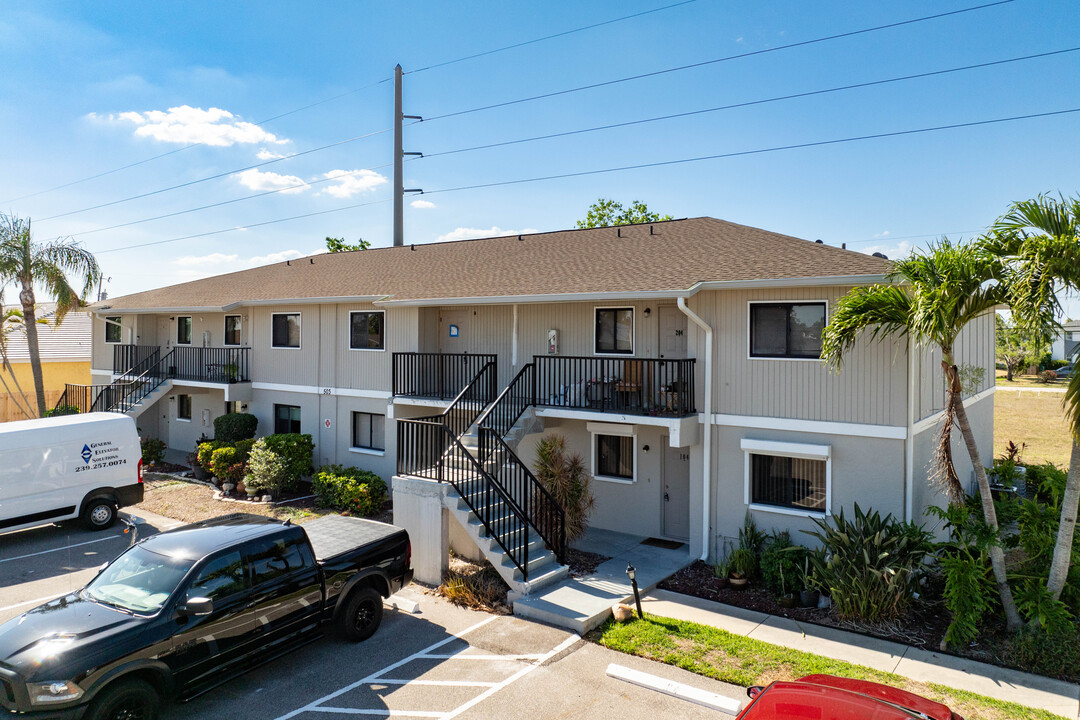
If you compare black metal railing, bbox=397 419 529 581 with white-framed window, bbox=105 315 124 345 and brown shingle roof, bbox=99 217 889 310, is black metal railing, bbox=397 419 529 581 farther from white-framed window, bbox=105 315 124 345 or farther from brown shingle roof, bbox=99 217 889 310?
white-framed window, bbox=105 315 124 345

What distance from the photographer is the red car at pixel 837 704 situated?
15.8 feet

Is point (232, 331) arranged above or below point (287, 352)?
above

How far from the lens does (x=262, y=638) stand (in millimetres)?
7547

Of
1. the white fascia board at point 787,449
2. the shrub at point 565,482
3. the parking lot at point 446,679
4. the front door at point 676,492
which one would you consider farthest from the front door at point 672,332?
the parking lot at point 446,679

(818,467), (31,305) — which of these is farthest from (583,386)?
(31,305)

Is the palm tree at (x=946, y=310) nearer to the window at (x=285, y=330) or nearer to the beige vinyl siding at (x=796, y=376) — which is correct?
the beige vinyl siding at (x=796, y=376)

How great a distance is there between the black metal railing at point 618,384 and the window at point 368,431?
216 inches

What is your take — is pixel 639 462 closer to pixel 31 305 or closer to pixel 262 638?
pixel 262 638

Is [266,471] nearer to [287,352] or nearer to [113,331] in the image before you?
[287,352]

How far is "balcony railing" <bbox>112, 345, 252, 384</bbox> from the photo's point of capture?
795 inches

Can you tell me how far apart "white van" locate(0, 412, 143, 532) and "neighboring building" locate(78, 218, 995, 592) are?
5093mm

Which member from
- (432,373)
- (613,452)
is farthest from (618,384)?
(432,373)

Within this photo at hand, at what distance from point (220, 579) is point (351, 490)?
7.52 m

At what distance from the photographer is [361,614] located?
8.91m
